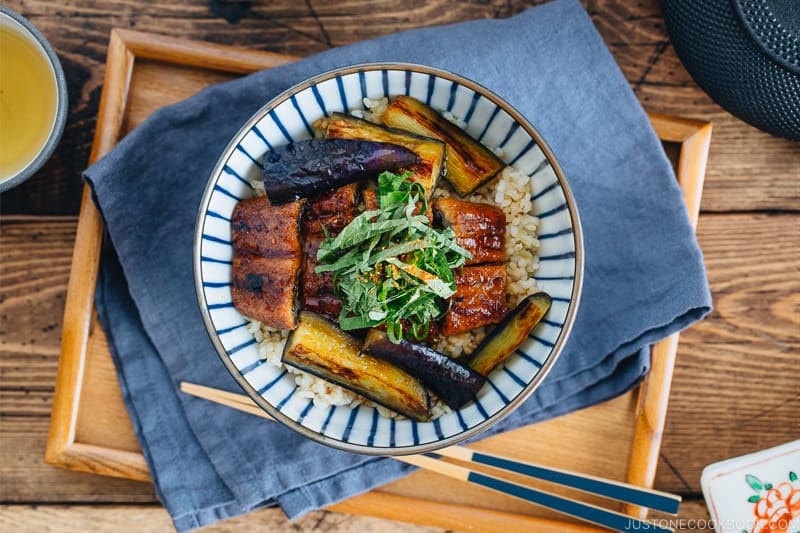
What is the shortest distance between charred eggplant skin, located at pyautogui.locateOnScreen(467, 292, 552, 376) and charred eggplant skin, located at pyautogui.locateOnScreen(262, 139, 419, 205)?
1.59 feet

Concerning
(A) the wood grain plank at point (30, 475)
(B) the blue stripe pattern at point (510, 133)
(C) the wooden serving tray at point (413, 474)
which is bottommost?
(A) the wood grain plank at point (30, 475)

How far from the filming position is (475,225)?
1.83 m

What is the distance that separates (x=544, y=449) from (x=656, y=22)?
1464mm

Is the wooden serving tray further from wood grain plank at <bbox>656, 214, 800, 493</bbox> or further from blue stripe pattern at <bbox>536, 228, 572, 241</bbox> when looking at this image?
blue stripe pattern at <bbox>536, 228, 572, 241</bbox>

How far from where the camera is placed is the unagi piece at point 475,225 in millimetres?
1804

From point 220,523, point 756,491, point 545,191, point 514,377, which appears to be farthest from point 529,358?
point 220,523

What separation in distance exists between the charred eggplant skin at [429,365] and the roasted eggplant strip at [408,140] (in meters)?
0.41

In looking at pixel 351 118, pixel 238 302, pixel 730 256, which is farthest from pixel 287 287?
pixel 730 256

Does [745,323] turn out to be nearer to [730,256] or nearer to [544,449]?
[730,256]

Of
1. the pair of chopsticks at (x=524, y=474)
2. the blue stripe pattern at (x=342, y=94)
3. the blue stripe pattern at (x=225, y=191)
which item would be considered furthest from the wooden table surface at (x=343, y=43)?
the blue stripe pattern at (x=225, y=191)

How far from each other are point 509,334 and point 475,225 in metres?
0.31

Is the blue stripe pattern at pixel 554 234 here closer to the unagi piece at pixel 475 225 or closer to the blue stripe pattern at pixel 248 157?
the unagi piece at pixel 475 225

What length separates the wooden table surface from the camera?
229cm

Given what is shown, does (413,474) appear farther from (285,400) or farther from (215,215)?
(215,215)
